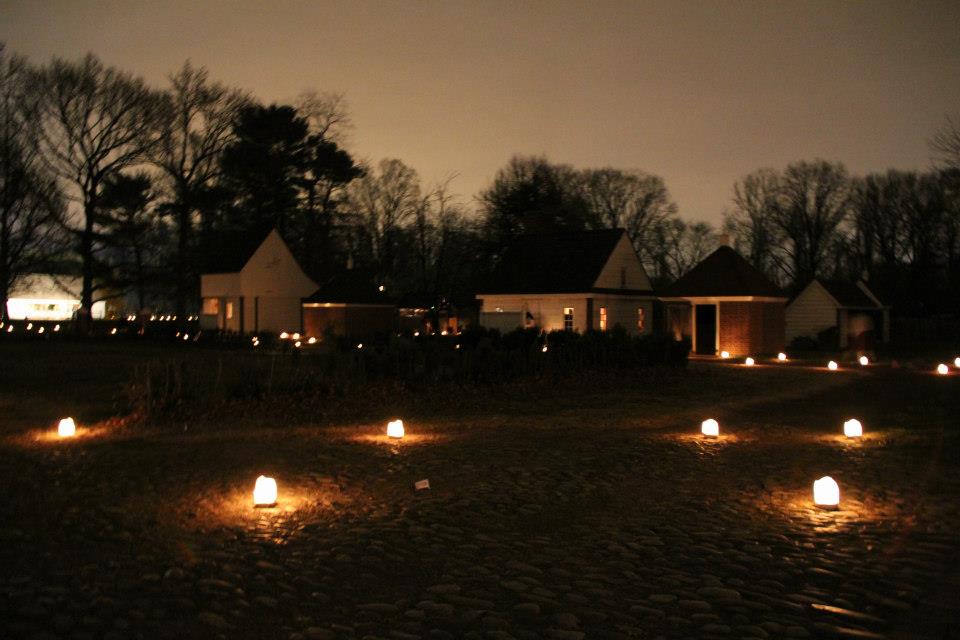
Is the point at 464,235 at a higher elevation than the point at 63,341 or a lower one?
higher

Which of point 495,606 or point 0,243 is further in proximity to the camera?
point 0,243

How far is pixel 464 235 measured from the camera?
66.3 m

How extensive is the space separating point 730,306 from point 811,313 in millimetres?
13754

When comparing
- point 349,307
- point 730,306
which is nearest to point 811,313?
point 730,306

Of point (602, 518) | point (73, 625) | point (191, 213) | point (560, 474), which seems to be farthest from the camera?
point (191, 213)

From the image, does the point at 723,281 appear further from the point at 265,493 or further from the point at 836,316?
the point at 265,493

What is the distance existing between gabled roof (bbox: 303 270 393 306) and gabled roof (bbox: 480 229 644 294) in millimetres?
12158

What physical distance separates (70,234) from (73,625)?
5425 cm

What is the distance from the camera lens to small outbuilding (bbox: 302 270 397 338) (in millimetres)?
54594

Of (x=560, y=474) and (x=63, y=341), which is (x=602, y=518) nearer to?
(x=560, y=474)

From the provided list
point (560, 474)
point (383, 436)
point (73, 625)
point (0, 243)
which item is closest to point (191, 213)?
point (0, 243)

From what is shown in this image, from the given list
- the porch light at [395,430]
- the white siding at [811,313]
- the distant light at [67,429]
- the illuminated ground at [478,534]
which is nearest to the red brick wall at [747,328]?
the white siding at [811,313]

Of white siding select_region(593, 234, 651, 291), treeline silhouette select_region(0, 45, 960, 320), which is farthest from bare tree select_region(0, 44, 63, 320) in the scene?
white siding select_region(593, 234, 651, 291)

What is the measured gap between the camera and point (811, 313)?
53.2 meters
